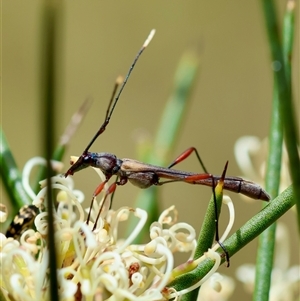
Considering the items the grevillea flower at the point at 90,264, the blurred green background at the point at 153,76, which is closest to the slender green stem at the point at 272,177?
the grevillea flower at the point at 90,264

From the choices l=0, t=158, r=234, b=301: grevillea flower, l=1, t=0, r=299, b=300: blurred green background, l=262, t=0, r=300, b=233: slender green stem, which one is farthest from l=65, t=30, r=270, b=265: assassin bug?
l=1, t=0, r=299, b=300: blurred green background

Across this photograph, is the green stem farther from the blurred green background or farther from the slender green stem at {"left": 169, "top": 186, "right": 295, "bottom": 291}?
the blurred green background

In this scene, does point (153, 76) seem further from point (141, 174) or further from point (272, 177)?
point (272, 177)

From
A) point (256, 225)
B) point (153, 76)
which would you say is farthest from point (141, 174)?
point (153, 76)

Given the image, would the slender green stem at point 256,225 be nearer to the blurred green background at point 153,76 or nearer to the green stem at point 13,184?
the green stem at point 13,184

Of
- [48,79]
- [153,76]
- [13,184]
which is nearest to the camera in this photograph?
[48,79]

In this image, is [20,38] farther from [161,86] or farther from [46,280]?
[46,280]

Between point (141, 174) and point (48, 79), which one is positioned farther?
point (141, 174)

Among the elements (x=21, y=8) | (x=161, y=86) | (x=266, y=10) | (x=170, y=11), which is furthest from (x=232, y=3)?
(x=266, y=10)
